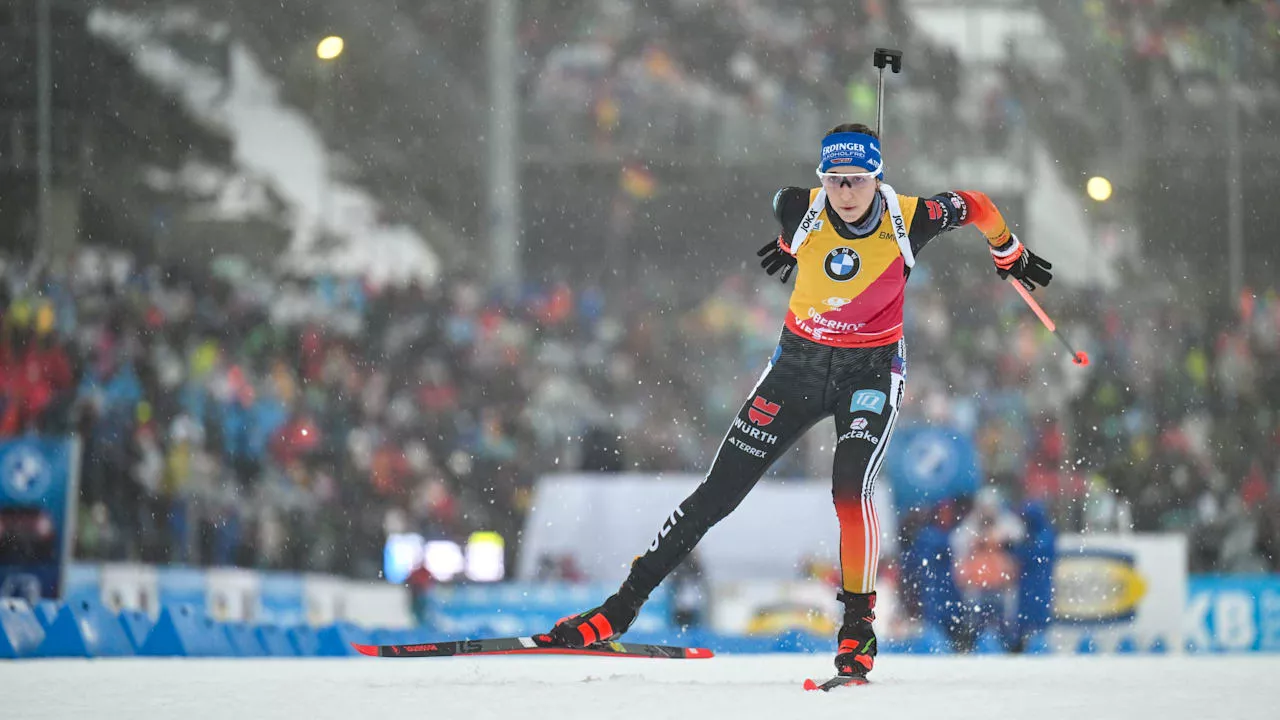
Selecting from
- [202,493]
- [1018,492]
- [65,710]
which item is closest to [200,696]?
[65,710]

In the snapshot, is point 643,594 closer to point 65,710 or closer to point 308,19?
point 65,710

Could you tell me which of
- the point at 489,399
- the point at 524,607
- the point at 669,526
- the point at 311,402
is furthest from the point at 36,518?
the point at 669,526

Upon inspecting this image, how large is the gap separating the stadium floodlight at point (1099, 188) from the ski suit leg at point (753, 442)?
10.8m

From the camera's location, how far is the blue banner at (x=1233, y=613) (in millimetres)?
11039

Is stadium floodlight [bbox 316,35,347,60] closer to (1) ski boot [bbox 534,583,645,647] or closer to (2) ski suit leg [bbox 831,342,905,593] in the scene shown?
(1) ski boot [bbox 534,583,645,647]

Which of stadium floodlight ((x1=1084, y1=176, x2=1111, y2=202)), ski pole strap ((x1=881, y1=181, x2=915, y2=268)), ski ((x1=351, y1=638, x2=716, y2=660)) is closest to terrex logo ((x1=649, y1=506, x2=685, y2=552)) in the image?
ski ((x1=351, y1=638, x2=716, y2=660))

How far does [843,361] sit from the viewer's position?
16.8 ft

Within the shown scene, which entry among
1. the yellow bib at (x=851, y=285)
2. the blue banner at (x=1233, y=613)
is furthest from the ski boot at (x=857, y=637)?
the blue banner at (x=1233, y=613)

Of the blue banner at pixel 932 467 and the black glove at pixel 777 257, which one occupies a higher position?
the black glove at pixel 777 257

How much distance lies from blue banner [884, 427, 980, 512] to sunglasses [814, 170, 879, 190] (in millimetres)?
6304

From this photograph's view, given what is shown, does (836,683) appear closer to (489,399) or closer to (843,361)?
(843,361)

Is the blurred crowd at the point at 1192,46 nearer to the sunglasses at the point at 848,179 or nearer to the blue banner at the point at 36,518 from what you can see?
the blue banner at the point at 36,518

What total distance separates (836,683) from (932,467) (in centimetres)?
667

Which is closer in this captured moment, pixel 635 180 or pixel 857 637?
pixel 857 637
